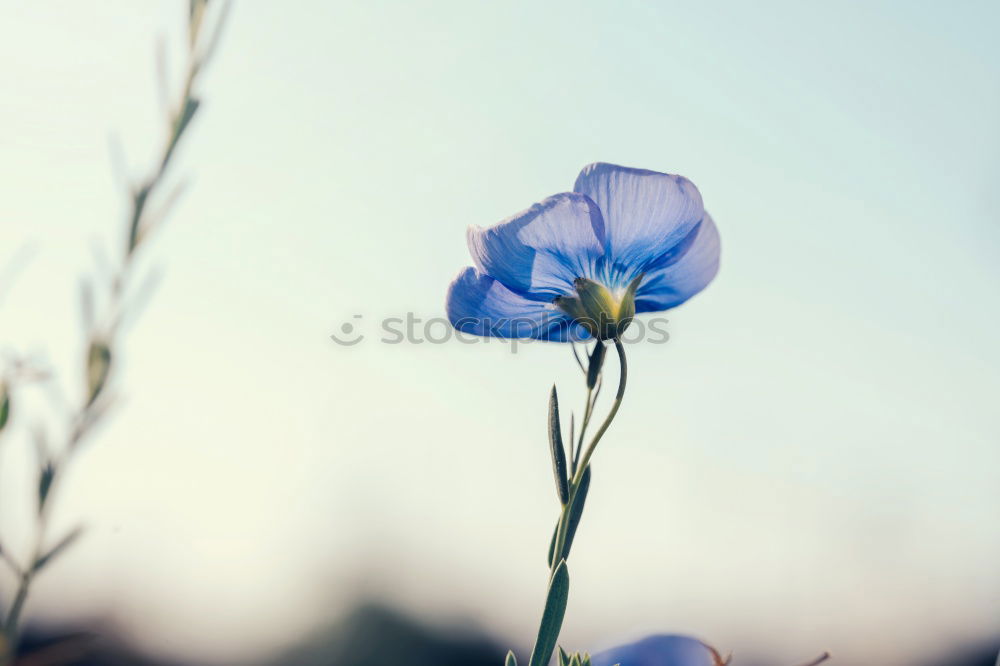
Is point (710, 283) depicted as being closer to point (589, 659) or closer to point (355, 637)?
point (589, 659)

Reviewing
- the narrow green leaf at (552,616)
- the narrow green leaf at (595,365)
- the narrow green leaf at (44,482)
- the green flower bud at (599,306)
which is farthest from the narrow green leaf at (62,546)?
the green flower bud at (599,306)

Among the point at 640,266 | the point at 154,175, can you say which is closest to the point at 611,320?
the point at 640,266

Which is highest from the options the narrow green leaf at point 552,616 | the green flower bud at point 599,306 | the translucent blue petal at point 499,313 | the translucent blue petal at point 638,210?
the translucent blue petal at point 638,210

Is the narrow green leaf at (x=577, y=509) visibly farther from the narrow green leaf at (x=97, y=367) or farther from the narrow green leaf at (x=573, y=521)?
the narrow green leaf at (x=97, y=367)

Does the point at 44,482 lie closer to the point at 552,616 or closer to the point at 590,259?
the point at 552,616

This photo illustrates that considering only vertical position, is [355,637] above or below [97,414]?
below

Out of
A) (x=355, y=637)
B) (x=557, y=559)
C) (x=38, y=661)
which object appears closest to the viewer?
(x=38, y=661)

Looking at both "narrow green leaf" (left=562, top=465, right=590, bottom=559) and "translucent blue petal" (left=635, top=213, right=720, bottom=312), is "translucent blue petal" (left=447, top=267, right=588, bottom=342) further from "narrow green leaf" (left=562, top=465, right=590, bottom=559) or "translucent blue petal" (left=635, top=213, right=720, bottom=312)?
"narrow green leaf" (left=562, top=465, right=590, bottom=559)

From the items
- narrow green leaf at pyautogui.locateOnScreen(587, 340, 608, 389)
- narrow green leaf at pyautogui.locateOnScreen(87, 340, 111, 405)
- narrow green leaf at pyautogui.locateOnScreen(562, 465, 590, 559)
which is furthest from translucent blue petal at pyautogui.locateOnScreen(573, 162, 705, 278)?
narrow green leaf at pyautogui.locateOnScreen(87, 340, 111, 405)
